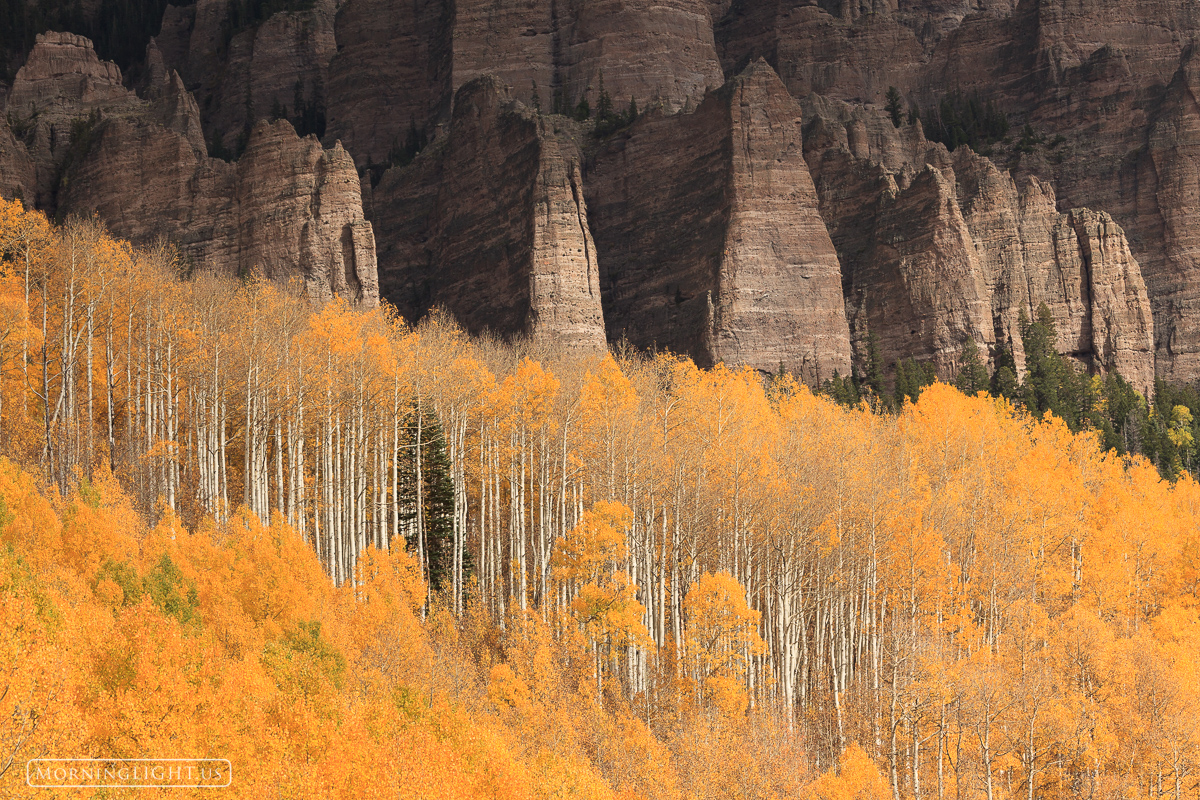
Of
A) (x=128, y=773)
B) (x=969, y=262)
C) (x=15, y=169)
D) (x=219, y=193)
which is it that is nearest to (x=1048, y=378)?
(x=969, y=262)

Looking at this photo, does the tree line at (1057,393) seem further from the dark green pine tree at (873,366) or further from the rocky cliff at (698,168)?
the rocky cliff at (698,168)

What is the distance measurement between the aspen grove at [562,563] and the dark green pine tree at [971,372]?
2966 cm

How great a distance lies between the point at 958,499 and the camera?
55.3 m

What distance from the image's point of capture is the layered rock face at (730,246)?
91688 millimetres

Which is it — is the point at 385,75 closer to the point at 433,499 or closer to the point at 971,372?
the point at 971,372

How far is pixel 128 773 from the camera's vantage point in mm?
22234

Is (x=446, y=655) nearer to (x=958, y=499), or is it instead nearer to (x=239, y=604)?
(x=239, y=604)

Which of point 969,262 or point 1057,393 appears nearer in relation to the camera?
point 1057,393

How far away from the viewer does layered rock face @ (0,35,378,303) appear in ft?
253

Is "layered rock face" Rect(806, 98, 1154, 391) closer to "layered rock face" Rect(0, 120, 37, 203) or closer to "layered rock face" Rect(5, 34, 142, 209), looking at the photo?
"layered rock face" Rect(5, 34, 142, 209)

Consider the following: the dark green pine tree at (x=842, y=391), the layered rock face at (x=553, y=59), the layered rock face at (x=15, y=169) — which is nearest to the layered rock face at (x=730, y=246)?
the dark green pine tree at (x=842, y=391)

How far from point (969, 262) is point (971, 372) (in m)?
11.6

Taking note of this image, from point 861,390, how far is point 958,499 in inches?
1496

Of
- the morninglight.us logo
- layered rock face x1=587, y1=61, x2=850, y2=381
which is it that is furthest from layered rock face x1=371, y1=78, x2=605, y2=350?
the morninglight.us logo
